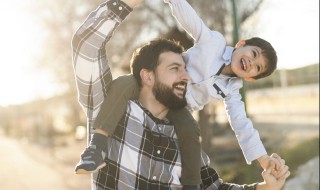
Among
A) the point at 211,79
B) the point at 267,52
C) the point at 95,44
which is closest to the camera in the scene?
the point at 95,44

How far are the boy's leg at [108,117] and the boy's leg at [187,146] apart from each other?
25 centimetres

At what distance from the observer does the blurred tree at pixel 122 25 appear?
368 inches

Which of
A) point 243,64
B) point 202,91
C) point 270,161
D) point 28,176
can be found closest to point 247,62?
point 243,64

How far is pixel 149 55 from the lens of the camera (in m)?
2.28

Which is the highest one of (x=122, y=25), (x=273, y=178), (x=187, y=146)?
(x=122, y=25)

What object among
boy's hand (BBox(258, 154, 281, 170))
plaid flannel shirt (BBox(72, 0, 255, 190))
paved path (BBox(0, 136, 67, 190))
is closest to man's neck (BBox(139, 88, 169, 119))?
plaid flannel shirt (BBox(72, 0, 255, 190))

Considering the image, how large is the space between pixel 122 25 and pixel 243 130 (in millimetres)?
8424

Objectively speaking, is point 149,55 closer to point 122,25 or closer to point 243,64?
point 243,64

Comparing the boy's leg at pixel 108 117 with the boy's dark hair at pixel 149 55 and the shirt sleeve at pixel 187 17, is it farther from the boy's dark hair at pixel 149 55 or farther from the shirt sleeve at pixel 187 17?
the shirt sleeve at pixel 187 17

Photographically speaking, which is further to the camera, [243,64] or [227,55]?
[227,55]

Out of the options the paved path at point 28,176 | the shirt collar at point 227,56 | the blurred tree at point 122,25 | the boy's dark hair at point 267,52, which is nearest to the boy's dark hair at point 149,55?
the shirt collar at point 227,56

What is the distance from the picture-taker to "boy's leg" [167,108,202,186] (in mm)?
2303

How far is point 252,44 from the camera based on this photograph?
2.81 m

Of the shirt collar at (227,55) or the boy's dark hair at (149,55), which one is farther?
the shirt collar at (227,55)
